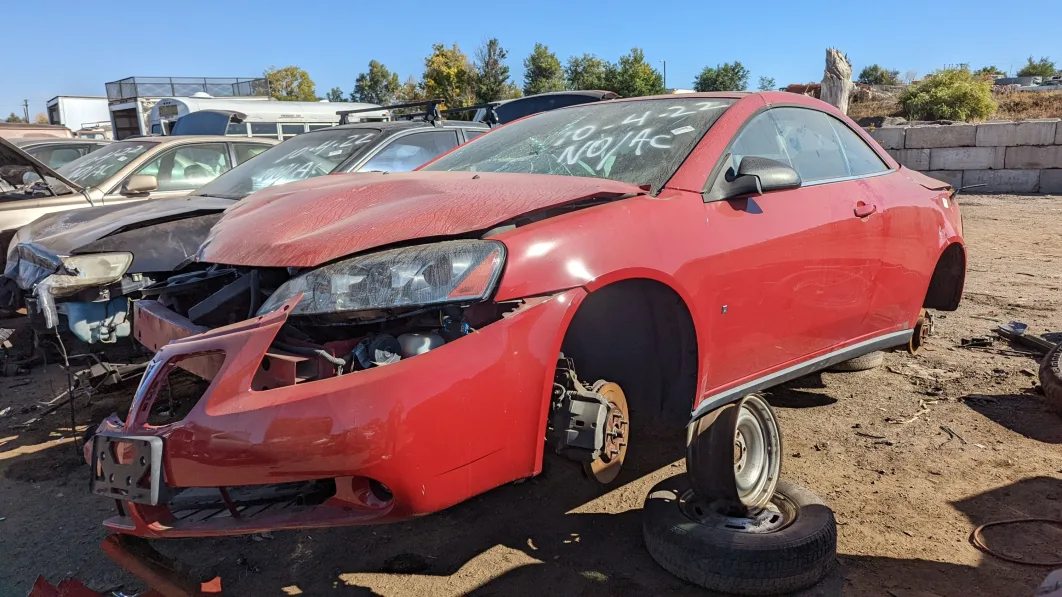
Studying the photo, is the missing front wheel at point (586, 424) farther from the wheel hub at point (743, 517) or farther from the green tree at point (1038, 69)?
the green tree at point (1038, 69)

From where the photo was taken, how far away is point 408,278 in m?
1.95

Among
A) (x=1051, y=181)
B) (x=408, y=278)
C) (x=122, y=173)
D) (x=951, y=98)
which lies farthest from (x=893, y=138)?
(x=408, y=278)

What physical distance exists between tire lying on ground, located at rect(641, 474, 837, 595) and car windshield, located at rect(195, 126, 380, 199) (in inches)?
152

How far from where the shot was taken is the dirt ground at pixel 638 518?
98.6 inches

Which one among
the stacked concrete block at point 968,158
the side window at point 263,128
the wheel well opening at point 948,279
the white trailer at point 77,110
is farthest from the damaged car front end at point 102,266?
the white trailer at point 77,110

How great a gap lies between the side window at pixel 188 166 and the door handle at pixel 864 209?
6.04 metres

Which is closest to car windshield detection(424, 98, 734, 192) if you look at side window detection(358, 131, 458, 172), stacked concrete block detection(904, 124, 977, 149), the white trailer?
side window detection(358, 131, 458, 172)

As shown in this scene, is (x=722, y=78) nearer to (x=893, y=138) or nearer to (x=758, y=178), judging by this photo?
(x=893, y=138)

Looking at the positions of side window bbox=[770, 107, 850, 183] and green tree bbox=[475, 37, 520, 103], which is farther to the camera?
green tree bbox=[475, 37, 520, 103]

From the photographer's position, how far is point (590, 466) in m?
2.15

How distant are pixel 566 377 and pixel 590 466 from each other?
281 millimetres

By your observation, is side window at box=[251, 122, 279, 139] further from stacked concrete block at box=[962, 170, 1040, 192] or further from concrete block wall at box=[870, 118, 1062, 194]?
stacked concrete block at box=[962, 170, 1040, 192]

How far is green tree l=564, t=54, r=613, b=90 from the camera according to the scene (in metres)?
39.5

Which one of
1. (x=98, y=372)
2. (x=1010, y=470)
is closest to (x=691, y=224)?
(x=1010, y=470)
